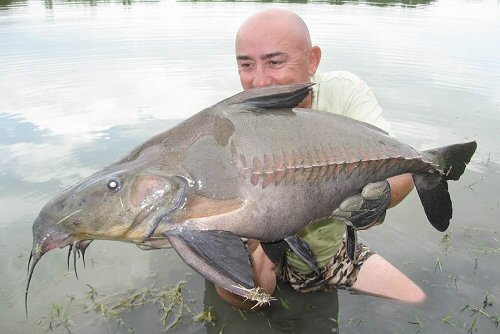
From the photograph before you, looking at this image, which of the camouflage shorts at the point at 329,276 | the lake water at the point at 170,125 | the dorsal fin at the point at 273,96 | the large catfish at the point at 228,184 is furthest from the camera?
the camouflage shorts at the point at 329,276

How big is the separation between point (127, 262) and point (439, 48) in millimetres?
12057

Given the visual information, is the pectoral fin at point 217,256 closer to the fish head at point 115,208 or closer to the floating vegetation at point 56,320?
the fish head at point 115,208

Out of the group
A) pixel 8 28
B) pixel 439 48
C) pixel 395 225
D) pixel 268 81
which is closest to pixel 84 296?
pixel 268 81

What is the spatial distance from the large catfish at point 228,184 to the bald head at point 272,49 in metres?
0.65

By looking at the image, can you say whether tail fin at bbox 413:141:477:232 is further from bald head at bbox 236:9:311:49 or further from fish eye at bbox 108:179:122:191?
fish eye at bbox 108:179:122:191

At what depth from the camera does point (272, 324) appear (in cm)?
303

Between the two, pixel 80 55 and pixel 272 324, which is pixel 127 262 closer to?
pixel 272 324

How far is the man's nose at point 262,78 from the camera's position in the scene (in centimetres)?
263

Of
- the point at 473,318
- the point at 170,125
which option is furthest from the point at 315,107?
the point at 170,125

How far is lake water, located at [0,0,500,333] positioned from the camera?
10.2 ft

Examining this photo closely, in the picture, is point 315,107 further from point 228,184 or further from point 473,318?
point 473,318

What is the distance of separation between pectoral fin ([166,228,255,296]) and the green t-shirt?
3.67 ft

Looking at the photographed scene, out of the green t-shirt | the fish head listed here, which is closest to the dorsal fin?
the fish head

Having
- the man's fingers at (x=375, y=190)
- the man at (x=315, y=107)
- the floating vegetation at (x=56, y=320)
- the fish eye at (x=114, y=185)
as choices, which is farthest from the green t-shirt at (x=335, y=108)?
the floating vegetation at (x=56, y=320)
